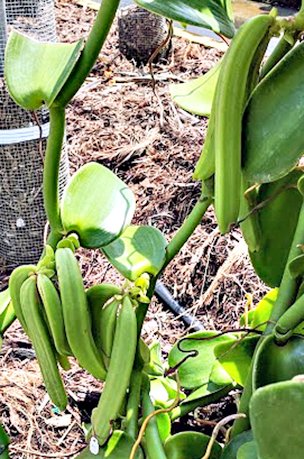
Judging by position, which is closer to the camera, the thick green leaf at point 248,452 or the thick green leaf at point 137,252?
the thick green leaf at point 248,452

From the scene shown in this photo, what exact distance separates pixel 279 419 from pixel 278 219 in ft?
0.98

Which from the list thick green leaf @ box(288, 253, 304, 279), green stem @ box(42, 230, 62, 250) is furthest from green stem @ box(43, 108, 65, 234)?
thick green leaf @ box(288, 253, 304, 279)

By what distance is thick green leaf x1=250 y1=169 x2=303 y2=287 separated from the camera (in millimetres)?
664

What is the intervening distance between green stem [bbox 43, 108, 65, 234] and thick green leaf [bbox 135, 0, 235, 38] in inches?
5.1

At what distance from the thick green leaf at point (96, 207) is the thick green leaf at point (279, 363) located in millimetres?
176

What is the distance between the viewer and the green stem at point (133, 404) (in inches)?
26.1

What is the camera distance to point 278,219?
688 millimetres

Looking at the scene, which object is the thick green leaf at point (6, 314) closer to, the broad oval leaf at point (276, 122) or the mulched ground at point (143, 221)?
the mulched ground at point (143, 221)

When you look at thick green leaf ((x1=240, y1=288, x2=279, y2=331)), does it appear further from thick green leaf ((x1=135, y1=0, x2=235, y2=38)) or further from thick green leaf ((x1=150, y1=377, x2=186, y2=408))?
thick green leaf ((x1=135, y1=0, x2=235, y2=38))

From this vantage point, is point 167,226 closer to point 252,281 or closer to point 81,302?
point 252,281

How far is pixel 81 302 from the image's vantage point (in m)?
0.59

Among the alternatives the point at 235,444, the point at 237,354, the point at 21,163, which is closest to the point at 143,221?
the point at 21,163

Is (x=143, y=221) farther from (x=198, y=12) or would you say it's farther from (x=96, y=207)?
(x=198, y=12)

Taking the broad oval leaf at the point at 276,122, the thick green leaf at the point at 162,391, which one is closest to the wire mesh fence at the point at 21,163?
the thick green leaf at the point at 162,391
